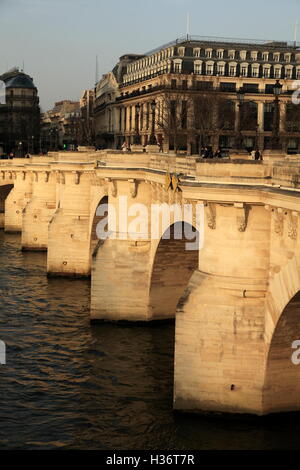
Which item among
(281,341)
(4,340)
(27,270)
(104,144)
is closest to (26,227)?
(27,270)

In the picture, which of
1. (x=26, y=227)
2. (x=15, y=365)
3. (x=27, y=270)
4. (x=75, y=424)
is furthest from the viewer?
(x=26, y=227)

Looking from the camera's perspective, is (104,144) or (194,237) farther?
(104,144)

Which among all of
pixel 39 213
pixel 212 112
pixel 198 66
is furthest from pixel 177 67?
pixel 39 213

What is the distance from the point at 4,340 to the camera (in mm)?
34812

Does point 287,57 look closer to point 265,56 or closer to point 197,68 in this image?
point 265,56

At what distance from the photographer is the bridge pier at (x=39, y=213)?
62312 millimetres

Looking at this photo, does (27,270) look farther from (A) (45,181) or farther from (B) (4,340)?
(B) (4,340)

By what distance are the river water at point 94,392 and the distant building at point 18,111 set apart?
394ft

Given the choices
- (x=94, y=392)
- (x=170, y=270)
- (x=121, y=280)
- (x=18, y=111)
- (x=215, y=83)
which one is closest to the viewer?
(x=94, y=392)

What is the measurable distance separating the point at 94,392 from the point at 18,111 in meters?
143

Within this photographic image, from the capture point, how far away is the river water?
23.0 m

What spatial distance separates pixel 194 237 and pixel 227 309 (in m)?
11.5

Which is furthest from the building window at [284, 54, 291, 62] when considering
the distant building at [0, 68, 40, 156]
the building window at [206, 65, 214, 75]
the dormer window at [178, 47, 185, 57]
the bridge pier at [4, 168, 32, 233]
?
the distant building at [0, 68, 40, 156]
